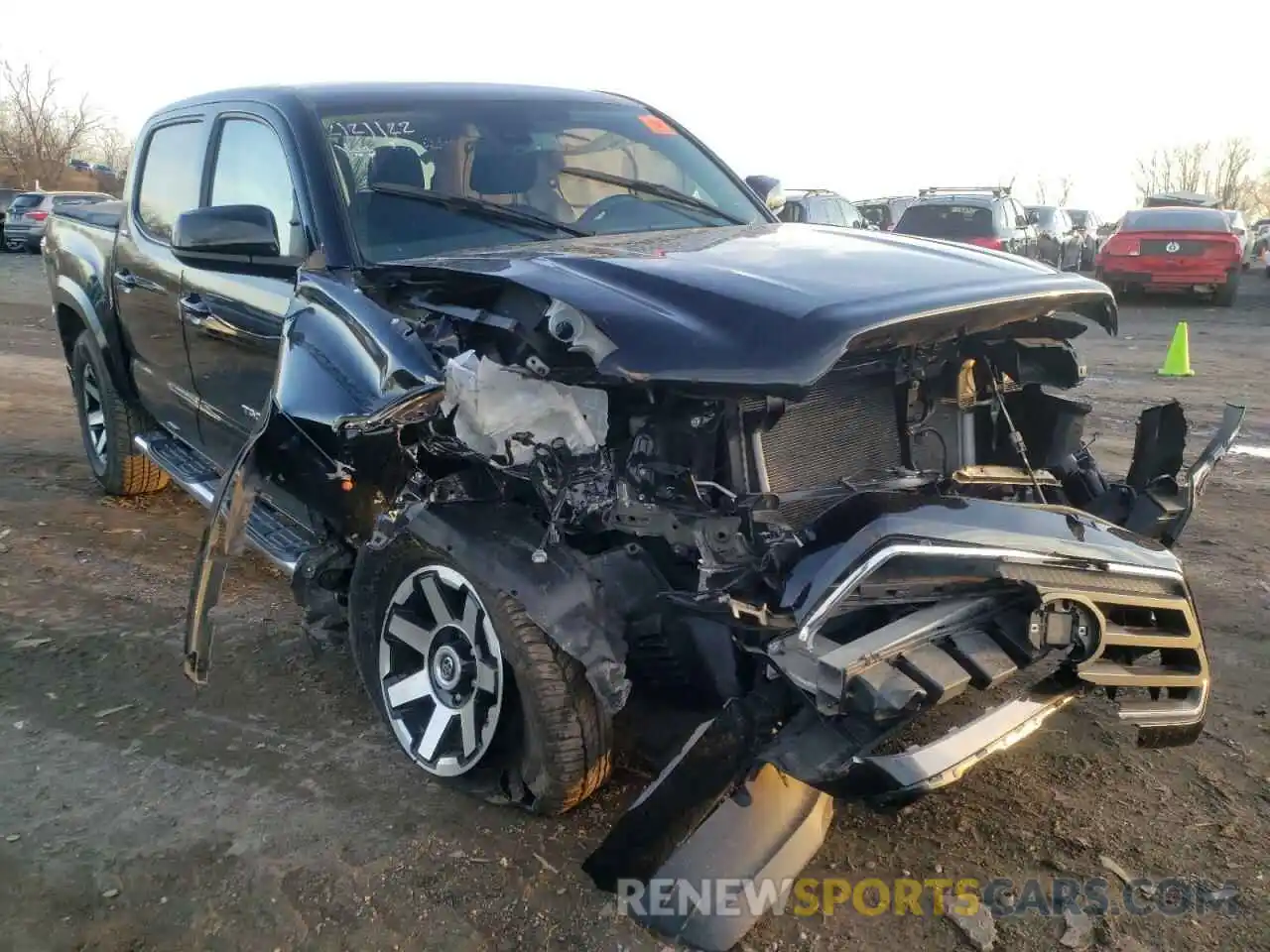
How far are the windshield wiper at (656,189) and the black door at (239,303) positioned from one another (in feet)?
3.24

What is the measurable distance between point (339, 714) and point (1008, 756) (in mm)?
2080

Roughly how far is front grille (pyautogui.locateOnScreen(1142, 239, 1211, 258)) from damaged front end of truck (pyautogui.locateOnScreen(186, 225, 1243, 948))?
13.8 metres

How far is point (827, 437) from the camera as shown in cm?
298

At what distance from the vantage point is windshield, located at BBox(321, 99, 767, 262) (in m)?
3.46

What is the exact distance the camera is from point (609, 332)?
8.16 ft

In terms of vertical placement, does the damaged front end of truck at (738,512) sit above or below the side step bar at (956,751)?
above

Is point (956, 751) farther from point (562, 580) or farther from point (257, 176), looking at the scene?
point (257, 176)

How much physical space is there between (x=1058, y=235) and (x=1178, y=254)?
4580mm

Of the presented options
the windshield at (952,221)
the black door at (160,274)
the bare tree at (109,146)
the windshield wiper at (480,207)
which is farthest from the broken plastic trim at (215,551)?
the bare tree at (109,146)

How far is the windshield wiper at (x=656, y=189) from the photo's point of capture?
3.84 metres

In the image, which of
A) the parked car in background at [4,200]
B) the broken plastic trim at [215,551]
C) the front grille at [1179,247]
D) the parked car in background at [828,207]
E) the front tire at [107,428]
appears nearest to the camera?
the broken plastic trim at [215,551]

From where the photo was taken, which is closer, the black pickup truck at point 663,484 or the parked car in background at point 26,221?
the black pickup truck at point 663,484

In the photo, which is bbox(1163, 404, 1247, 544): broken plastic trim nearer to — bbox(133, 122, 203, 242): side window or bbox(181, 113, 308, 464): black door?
bbox(181, 113, 308, 464): black door

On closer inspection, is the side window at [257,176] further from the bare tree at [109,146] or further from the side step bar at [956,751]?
the bare tree at [109,146]
